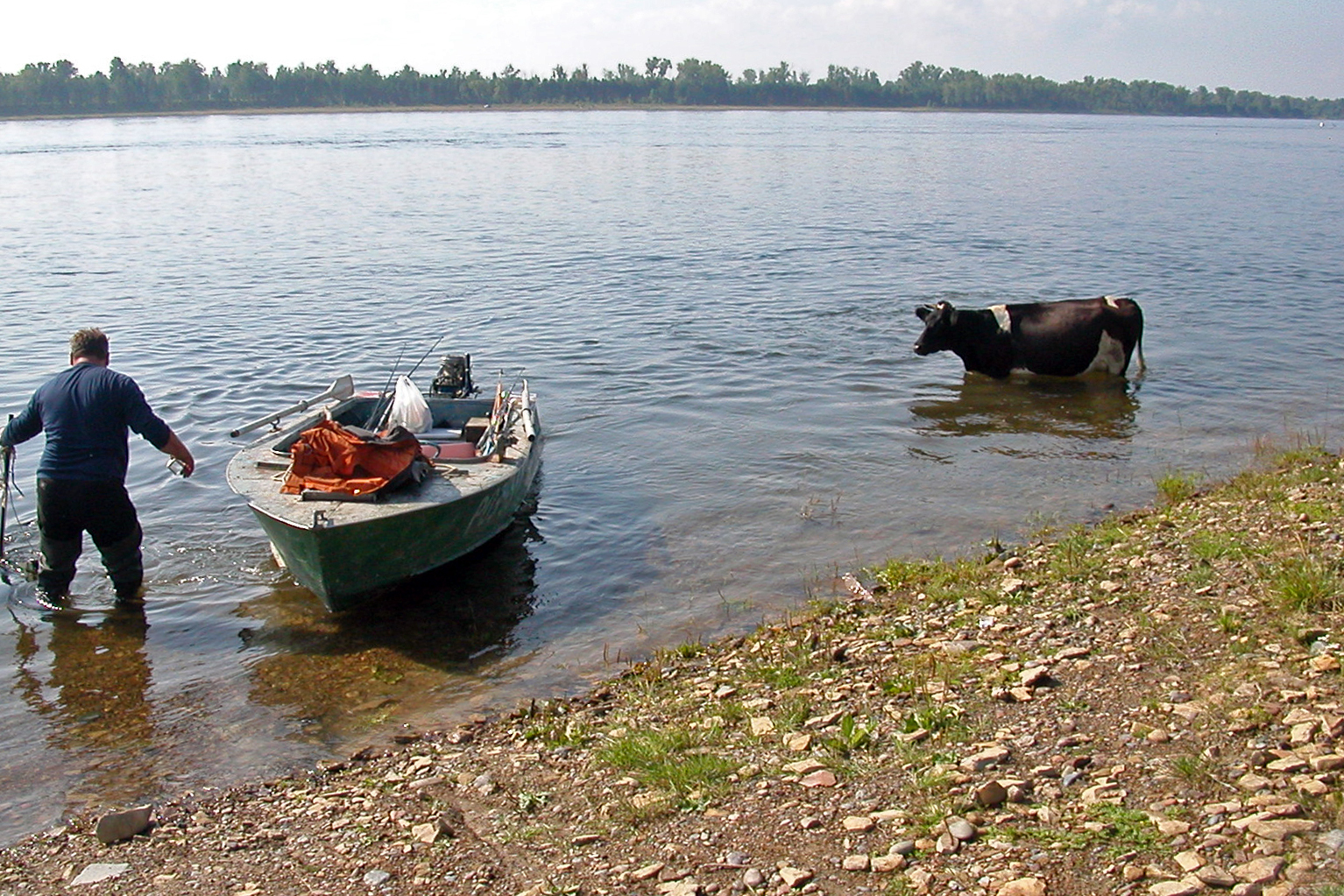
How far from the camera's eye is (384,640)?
923 centimetres

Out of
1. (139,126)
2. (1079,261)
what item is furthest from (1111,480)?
(139,126)

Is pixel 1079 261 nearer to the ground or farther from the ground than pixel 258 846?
farther from the ground

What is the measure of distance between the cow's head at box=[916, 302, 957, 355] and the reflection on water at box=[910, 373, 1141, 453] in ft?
2.43

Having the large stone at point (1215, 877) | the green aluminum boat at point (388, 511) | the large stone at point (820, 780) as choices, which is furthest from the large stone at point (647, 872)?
the green aluminum boat at point (388, 511)

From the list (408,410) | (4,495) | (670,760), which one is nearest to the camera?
(670,760)

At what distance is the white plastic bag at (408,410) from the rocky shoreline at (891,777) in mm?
5330

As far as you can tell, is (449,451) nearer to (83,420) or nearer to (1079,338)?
(83,420)

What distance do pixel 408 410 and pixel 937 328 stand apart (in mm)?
9335

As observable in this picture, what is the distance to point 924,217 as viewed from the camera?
128 ft

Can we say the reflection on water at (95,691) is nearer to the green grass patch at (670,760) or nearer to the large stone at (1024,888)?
the green grass patch at (670,760)

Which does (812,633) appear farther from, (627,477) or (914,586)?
(627,477)

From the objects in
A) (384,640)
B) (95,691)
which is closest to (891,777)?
(384,640)

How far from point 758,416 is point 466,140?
76564 millimetres

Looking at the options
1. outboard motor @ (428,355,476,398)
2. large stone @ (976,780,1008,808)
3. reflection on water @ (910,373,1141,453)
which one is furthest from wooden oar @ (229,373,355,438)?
large stone @ (976,780,1008,808)
